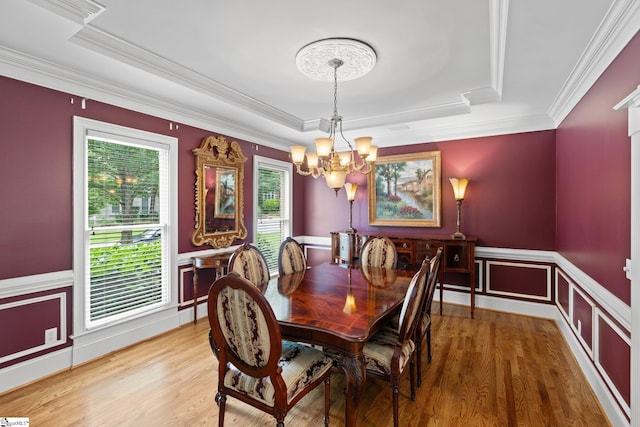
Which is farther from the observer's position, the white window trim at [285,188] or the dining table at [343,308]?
the white window trim at [285,188]

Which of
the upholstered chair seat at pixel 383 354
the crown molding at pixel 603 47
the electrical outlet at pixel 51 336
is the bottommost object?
the electrical outlet at pixel 51 336

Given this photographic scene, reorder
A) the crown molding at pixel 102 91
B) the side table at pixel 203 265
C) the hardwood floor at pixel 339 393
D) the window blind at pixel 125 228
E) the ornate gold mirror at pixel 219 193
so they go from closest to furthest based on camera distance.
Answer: the hardwood floor at pixel 339 393 → the crown molding at pixel 102 91 → the window blind at pixel 125 228 → the side table at pixel 203 265 → the ornate gold mirror at pixel 219 193

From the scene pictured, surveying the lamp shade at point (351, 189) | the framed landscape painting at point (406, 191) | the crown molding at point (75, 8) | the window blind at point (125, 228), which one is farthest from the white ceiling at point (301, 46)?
the lamp shade at point (351, 189)

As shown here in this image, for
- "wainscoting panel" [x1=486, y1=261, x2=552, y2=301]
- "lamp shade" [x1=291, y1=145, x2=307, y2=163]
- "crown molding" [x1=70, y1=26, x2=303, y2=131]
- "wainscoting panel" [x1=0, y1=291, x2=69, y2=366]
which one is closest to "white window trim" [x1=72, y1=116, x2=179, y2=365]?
"wainscoting panel" [x1=0, y1=291, x2=69, y2=366]

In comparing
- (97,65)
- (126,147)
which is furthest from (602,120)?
(126,147)

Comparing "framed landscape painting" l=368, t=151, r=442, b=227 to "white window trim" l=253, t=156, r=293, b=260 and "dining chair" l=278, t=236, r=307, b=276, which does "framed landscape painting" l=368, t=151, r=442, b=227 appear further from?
"dining chair" l=278, t=236, r=307, b=276

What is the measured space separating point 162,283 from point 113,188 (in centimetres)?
115

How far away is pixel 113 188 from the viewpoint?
306 centimetres

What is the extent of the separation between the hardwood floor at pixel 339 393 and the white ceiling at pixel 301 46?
2367mm

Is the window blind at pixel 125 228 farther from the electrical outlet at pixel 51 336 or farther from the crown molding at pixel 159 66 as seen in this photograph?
A: the crown molding at pixel 159 66

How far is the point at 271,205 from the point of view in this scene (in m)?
5.15

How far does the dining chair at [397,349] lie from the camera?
1.88 meters

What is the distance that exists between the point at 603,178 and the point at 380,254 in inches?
77.2

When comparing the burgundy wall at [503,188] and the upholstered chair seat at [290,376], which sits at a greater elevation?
the burgundy wall at [503,188]
